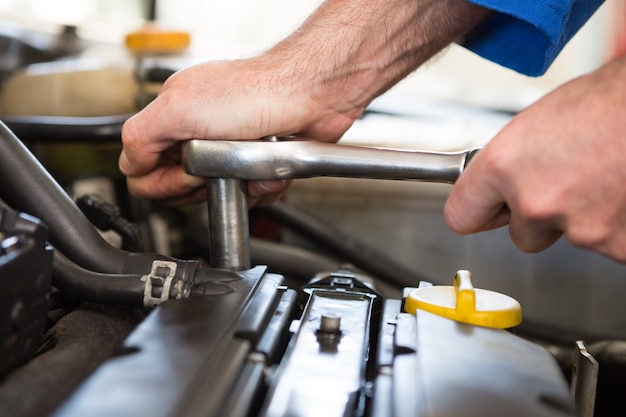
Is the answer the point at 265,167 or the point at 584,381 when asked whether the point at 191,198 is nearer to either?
the point at 265,167

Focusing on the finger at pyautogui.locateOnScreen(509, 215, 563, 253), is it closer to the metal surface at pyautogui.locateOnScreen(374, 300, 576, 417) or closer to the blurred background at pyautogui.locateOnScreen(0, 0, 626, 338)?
the metal surface at pyautogui.locateOnScreen(374, 300, 576, 417)

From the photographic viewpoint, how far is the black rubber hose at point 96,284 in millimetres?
625

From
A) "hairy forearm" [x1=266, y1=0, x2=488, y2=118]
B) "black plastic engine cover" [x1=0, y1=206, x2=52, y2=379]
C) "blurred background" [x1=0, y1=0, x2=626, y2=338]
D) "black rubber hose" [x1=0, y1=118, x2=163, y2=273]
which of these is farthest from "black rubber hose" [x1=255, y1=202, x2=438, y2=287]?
"black plastic engine cover" [x1=0, y1=206, x2=52, y2=379]

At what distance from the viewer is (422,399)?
465 millimetres

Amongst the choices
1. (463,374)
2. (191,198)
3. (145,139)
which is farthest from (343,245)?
(463,374)

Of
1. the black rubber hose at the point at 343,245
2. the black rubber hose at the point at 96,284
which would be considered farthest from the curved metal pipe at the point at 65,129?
the black rubber hose at the point at 96,284

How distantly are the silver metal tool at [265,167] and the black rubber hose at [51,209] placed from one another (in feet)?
0.34

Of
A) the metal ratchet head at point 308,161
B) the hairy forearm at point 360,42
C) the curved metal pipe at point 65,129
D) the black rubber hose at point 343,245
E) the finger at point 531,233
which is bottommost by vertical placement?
the black rubber hose at point 343,245

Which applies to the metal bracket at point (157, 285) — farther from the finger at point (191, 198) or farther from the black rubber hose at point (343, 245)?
the black rubber hose at point (343, 245)

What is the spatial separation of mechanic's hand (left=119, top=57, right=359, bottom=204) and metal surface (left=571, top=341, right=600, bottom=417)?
1.25ft

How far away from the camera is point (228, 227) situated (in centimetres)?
74

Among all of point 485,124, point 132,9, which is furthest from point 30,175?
point 132,9

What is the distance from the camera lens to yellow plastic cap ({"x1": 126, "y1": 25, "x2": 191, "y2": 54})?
165 cm

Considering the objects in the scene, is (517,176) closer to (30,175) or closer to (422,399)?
(422,399)
